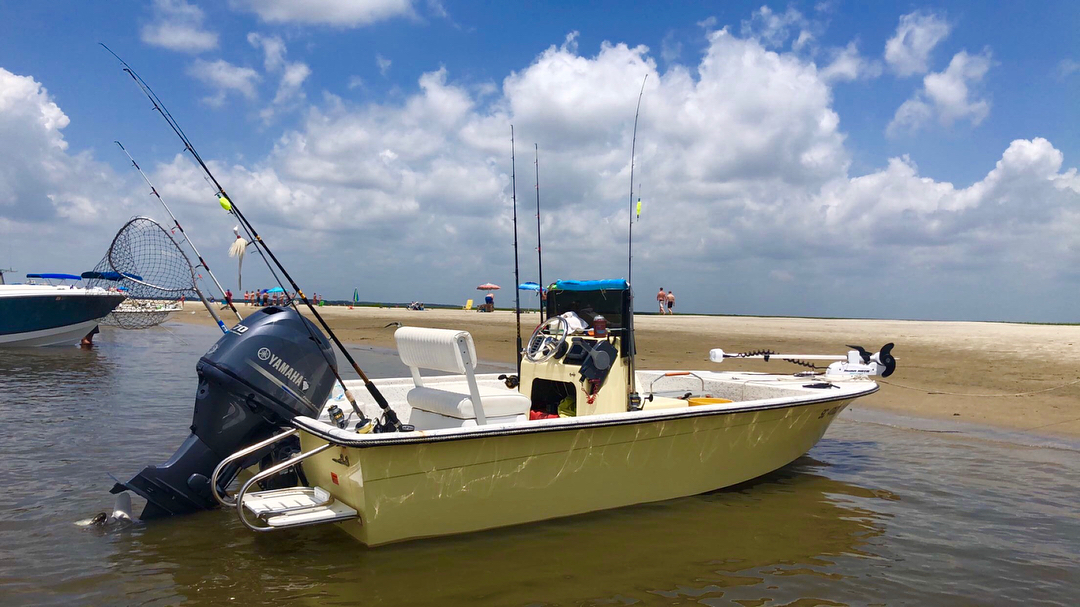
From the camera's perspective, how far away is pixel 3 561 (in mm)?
4105

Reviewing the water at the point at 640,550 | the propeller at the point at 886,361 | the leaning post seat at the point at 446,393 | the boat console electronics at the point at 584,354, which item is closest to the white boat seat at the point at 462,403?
the leaning post seat at the point at 446,393

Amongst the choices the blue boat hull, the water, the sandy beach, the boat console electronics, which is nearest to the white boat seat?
the boat console electronics

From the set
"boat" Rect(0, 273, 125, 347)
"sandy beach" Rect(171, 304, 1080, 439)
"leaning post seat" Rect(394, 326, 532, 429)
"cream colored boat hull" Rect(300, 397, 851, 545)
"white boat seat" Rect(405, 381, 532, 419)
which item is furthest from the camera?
"boat" Rect(0, 273, 125, 347)

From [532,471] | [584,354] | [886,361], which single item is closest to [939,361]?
[886,361]

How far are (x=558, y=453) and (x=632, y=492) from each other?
947 millimetres

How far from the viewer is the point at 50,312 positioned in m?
19.0

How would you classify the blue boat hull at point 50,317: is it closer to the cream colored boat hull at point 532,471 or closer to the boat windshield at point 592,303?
the boat windshield at point 592,303

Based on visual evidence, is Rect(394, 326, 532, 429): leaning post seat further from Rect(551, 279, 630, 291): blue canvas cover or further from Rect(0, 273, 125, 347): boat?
Rect(0, 273, 125, 347): boat

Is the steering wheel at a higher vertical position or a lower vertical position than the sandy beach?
higher

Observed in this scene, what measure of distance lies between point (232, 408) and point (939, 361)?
13799 millimetres

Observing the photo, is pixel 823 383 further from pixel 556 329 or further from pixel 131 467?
pixel 131 467

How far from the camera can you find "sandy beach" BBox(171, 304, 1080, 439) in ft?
31.1

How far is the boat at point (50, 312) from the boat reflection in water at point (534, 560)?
18264 mm

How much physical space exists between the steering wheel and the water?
1509 mm
